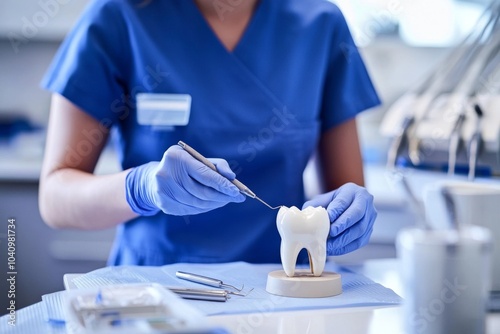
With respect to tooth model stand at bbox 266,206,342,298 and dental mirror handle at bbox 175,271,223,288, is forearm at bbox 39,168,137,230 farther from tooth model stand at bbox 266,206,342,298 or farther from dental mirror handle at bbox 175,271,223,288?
tooth model stand at bbox 266,206,342,298

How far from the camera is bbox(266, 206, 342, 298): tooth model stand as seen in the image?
881 mm

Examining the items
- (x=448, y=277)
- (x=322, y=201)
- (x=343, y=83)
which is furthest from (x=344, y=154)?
(x=448, y=277)

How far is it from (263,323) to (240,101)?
1.70 feet

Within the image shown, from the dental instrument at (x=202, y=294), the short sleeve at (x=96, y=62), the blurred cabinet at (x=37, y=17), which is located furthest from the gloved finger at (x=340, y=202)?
the blurred cabinet at (x=37, y=17)

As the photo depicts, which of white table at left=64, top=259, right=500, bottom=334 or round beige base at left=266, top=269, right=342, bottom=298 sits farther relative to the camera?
round beige base at left=266, top=269, right=342, bottom=298

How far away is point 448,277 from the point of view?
2.25ft

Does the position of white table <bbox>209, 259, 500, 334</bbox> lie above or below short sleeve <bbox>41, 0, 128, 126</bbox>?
below

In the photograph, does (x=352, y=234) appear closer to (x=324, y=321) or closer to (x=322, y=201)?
(x=322, y=201)

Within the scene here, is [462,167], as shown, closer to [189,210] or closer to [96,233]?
[189,210]

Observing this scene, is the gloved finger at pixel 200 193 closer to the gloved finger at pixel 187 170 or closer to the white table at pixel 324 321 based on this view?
the gloved finger at pixel 187 170

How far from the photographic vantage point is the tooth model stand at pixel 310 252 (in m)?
0.88

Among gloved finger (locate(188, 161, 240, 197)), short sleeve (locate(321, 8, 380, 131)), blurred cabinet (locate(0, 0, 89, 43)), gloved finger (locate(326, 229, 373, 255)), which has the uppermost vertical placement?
blurred cabinet (locate(0, 0, 89, 43))

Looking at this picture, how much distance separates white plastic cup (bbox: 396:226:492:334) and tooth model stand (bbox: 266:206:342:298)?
0.66 feet

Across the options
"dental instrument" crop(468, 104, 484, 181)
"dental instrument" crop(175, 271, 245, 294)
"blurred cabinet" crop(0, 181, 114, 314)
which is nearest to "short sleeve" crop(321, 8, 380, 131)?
"dental instrument" crop(468, 104, 484, 181)
